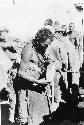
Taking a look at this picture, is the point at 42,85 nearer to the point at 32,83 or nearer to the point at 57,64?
the point at 32,83

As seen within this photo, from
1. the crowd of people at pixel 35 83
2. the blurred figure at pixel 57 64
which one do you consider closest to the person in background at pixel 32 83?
the crowd of people at pixel 35 83

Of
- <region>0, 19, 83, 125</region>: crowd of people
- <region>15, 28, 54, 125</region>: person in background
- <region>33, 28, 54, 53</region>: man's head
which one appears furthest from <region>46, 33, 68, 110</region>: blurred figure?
<region>33, 28, 54, 53</region>: man's head

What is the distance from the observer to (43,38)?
363 cm

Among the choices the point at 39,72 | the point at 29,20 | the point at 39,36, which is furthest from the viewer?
the point at 29,20

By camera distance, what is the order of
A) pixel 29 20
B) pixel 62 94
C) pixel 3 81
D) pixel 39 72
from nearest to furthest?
pixel 39 72, pixel 62 94, pixel 3 81, pixel 29 20

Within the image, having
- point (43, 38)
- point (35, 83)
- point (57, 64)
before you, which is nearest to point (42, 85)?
point (35, 83)

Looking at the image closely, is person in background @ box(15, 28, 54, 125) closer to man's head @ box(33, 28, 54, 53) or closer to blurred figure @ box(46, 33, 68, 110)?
man's head @ box(33, 28, 54, 53)

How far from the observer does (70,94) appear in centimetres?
446

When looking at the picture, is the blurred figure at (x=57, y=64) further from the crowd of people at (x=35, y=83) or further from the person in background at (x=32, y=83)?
the person in background at (x=32, y=83)

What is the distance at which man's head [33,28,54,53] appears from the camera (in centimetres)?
362

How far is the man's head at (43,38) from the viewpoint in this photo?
3.62m

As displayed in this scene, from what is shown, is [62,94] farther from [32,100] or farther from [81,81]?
[81,81]

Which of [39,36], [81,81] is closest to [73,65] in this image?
[81,81]

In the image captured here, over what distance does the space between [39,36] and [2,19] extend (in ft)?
34.9
